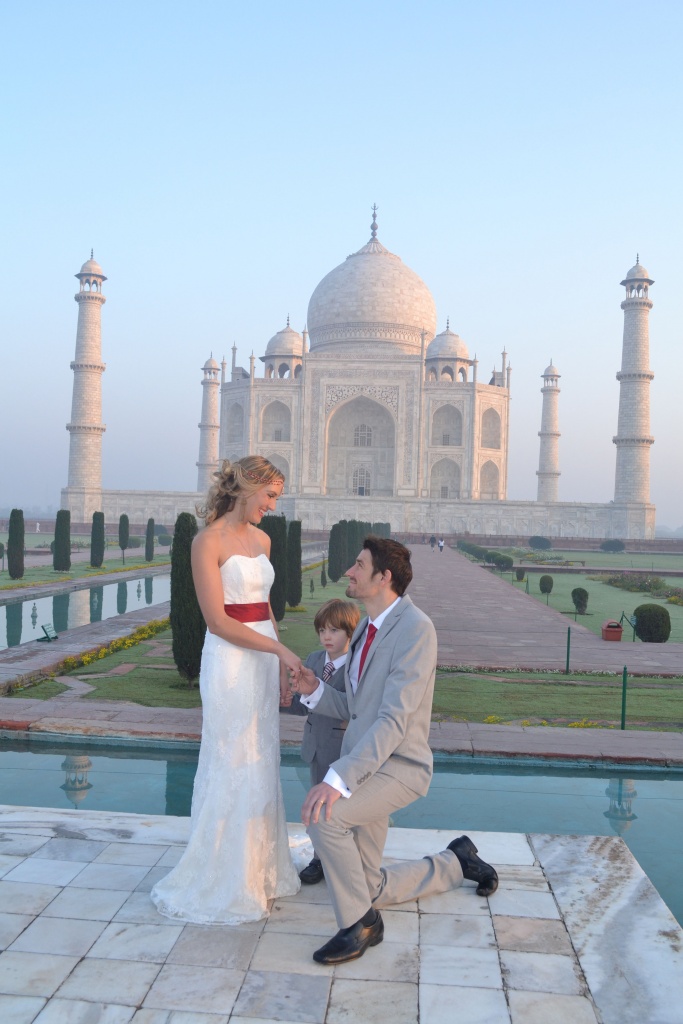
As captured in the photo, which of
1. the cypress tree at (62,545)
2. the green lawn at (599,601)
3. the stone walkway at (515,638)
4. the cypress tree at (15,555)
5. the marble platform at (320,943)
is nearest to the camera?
the marble platform at (320,943)

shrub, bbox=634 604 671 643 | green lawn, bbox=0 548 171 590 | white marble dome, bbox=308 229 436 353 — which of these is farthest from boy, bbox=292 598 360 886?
white marble dome, bbox=308 229 436 353

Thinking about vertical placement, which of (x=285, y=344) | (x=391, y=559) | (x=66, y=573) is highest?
(x=285, y=344)

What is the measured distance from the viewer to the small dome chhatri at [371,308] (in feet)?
137

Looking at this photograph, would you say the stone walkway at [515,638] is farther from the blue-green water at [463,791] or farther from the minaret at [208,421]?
the minaret at [208,421]

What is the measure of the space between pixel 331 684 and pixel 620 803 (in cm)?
211

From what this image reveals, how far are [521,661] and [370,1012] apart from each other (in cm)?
598

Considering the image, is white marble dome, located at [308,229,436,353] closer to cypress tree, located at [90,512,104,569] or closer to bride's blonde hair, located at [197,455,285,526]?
cypress tree, located at [90,512,104,569]

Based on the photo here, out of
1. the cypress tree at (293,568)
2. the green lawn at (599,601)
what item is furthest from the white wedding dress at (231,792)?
the cypress tree at (293,568)

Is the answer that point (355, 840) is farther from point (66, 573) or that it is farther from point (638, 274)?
point (638, 274)

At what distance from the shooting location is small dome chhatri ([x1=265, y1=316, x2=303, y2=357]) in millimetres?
44625

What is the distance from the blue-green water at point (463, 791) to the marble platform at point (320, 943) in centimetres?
71

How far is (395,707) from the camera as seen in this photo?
2438 millimetres

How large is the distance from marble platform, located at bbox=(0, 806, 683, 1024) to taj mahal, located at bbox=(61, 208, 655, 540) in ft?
107

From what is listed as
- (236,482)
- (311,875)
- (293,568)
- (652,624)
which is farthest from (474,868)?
(293,568)
